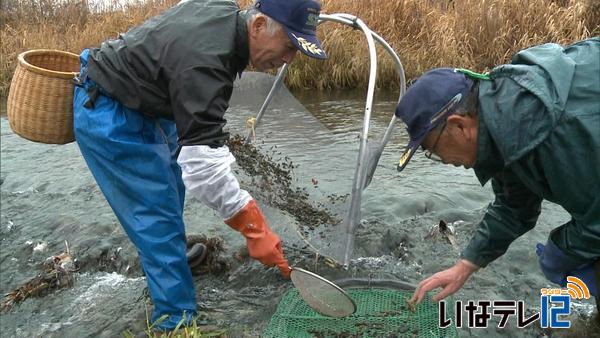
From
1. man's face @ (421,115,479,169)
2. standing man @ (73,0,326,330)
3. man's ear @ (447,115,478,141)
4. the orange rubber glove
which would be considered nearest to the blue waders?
standing man @ (73,0,326,330)

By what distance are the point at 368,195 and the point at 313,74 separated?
553 centimetres

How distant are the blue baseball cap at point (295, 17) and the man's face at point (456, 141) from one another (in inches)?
38.4

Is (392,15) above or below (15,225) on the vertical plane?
above

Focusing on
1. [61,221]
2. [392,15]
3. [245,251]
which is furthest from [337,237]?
[392,15]

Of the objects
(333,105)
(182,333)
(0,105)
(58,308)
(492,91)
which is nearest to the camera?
(492,91)

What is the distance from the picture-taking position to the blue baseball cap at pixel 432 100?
2.05 meters

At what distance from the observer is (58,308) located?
162 inches

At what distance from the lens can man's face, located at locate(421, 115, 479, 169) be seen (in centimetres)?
208

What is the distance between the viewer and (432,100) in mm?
2049

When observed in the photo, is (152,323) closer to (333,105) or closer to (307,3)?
(307,3)

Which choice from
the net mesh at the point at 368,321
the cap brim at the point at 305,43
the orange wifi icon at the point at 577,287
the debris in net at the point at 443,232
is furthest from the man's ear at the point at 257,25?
the debris in net at the point at 443,232

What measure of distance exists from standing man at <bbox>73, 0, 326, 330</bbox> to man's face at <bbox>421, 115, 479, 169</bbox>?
38.5 inches

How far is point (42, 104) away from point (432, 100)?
2.49m

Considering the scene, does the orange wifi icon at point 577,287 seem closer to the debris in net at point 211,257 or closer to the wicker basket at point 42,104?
the debris in net at point 211,257
